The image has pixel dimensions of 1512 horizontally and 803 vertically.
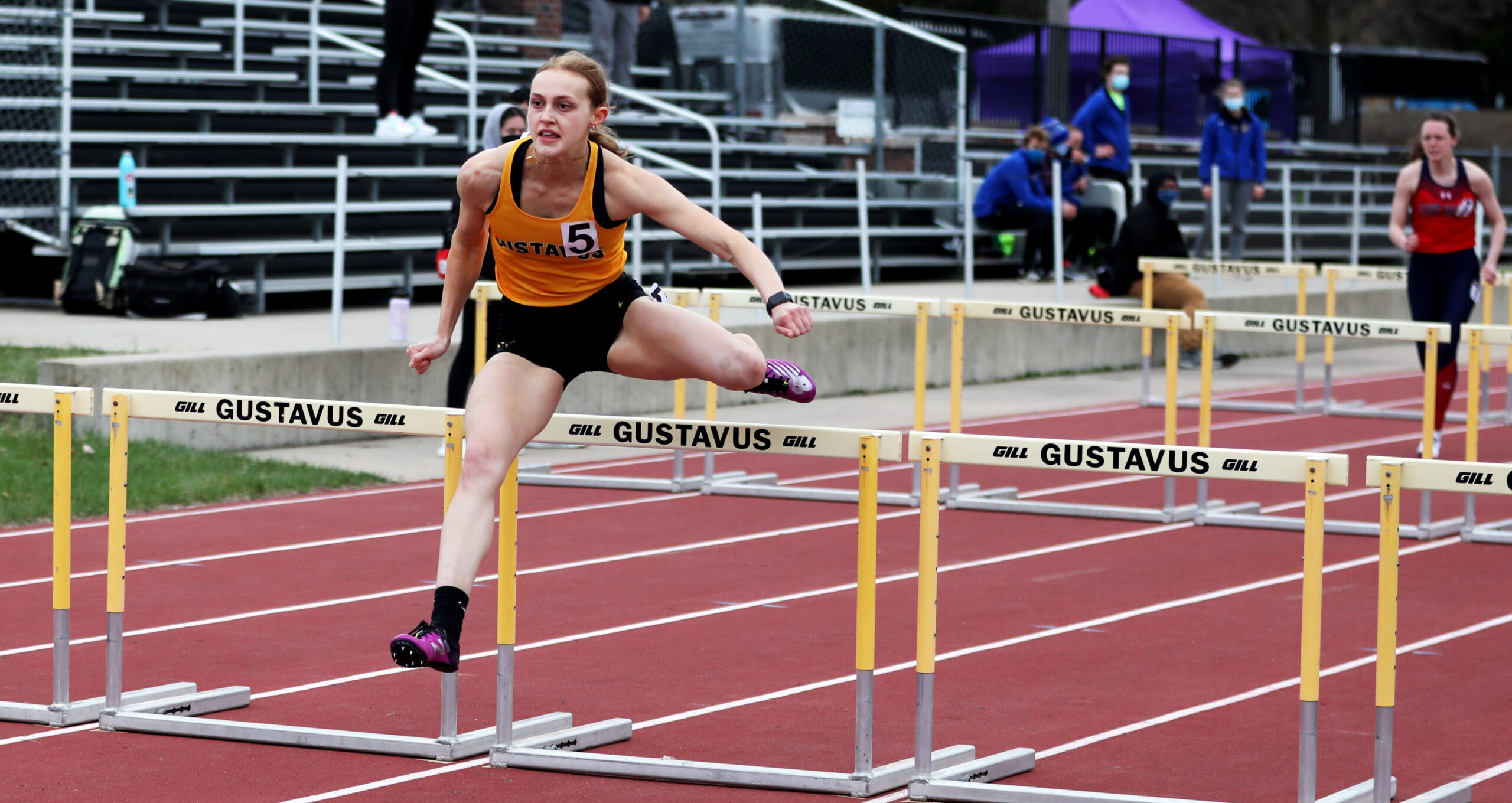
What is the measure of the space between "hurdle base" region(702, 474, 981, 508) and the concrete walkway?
72 centimetres

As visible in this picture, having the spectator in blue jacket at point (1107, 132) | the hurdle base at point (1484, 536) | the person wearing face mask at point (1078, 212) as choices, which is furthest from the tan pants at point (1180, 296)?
the hurdle base at point (1484, 536)

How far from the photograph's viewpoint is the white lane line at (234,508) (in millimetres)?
9375

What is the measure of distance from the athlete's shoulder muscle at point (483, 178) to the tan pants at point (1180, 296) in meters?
11.7

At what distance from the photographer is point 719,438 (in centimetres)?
553

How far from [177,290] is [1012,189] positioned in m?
8.23

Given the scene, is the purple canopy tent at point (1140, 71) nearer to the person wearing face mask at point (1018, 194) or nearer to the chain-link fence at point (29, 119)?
the person wearing face mask at point (1018, 194)

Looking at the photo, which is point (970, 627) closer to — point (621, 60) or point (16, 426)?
point (16, 426)

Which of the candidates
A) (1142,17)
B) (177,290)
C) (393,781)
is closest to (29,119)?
(177,290)

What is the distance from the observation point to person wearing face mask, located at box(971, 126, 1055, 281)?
63.2ft

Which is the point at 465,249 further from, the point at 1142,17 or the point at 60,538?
the point at 1142,17

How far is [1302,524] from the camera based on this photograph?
10352mm

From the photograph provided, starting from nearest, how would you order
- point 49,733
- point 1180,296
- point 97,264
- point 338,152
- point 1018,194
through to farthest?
1. point 49,733
2. point 97,264
3. point 1180,296
4. point 338,152
5. point 1018,194

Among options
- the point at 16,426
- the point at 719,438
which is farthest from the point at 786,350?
the point at 719,438

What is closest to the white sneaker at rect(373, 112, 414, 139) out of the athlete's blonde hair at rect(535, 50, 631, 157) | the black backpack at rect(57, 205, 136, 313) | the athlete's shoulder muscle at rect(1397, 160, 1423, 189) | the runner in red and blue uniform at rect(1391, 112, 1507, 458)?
the black backpack at rect(57, 205, 136, 313)
